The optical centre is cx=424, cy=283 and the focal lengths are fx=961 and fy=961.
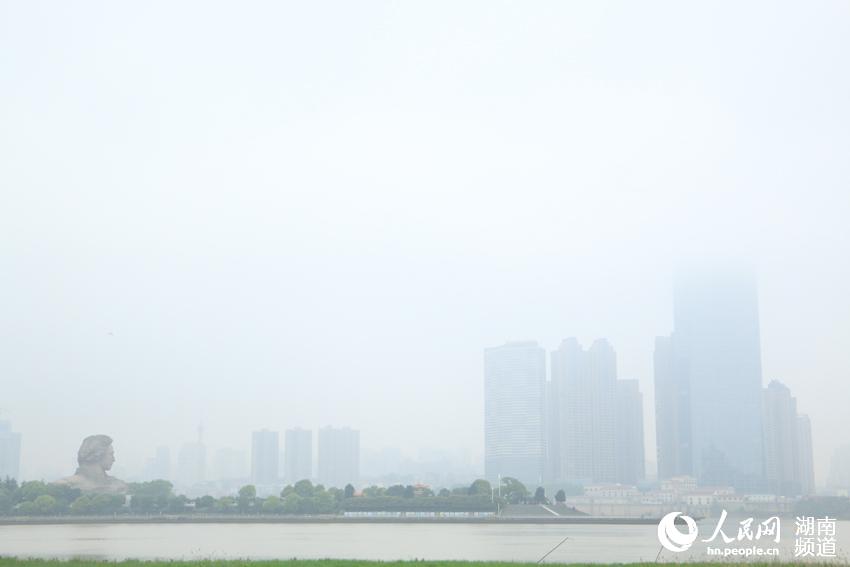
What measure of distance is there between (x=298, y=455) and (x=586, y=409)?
48819 millimetres

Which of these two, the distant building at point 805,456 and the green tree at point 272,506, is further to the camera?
the distant building at point 805,456

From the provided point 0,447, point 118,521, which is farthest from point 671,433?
point 118,521

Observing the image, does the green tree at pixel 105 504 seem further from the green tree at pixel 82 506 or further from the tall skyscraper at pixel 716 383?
the tall skyscraper at pixel 716 383

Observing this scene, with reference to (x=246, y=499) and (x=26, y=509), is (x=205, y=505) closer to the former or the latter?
(x=246, y=499)

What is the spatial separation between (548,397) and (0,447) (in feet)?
294

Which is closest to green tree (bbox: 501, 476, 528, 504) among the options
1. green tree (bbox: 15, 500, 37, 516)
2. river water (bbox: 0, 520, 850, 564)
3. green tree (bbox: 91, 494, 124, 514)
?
green tree (bbox: 91, 494, 124, 514)

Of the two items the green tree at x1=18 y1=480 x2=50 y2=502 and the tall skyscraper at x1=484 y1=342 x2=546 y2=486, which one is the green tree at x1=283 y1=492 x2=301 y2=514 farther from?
the tall skyscraper at x1=484 y1=342 x2=546 y2=486

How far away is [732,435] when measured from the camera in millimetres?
147500

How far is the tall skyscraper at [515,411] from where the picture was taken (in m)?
162

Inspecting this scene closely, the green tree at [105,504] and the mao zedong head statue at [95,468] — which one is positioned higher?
the mao zedong head statue at [95,468]

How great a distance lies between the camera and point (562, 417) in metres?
164

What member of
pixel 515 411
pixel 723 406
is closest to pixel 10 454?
pixel 515 411

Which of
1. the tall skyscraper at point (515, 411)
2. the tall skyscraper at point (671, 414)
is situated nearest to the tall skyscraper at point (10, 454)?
the tall skyscraper at point (515, 411)

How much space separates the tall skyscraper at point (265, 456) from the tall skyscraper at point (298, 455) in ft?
5.21
